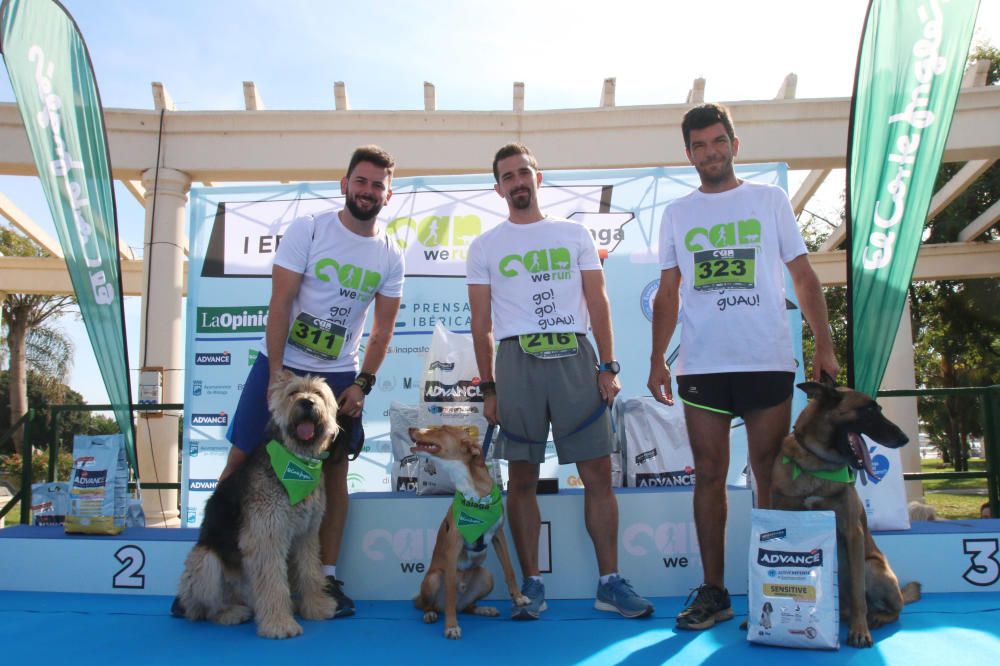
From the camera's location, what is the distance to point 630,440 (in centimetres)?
422

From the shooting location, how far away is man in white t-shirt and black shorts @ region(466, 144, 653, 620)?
3.02m

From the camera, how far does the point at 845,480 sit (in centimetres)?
261

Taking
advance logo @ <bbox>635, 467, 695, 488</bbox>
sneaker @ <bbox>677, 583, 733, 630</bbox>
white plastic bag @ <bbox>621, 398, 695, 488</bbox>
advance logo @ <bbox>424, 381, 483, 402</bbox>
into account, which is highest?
advance logo @ <bbox>424, 381, 483, 402</bbox>

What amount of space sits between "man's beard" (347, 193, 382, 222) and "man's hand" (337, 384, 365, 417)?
2.66 feet

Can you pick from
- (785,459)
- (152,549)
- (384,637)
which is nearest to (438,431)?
(384,637)

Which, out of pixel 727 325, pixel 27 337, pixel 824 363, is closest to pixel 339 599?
pixel 727 325

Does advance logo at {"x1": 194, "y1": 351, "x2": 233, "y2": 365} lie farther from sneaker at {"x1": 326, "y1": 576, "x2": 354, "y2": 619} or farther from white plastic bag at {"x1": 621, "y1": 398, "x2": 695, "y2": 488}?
white plastic bag at {"x1": 621, "y1": 398, "x2": 695, "y2": 488}

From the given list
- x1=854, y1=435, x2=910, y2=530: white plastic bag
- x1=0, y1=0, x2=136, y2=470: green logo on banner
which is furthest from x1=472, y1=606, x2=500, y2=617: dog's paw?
x1=0, y1=0, x2=136, y2=470: green logo on banner

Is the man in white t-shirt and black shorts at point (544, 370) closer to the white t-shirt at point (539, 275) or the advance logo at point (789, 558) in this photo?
the white t-shirt at point (539, 275)

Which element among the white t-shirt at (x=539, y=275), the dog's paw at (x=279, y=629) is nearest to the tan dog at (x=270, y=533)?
the dog's paw at (x=279, y=629)

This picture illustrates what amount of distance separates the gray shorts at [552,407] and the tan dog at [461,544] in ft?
0.61

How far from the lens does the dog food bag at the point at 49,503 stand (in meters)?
4.66

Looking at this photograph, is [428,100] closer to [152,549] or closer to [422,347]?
[422,347]

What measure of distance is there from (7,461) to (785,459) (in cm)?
2570
